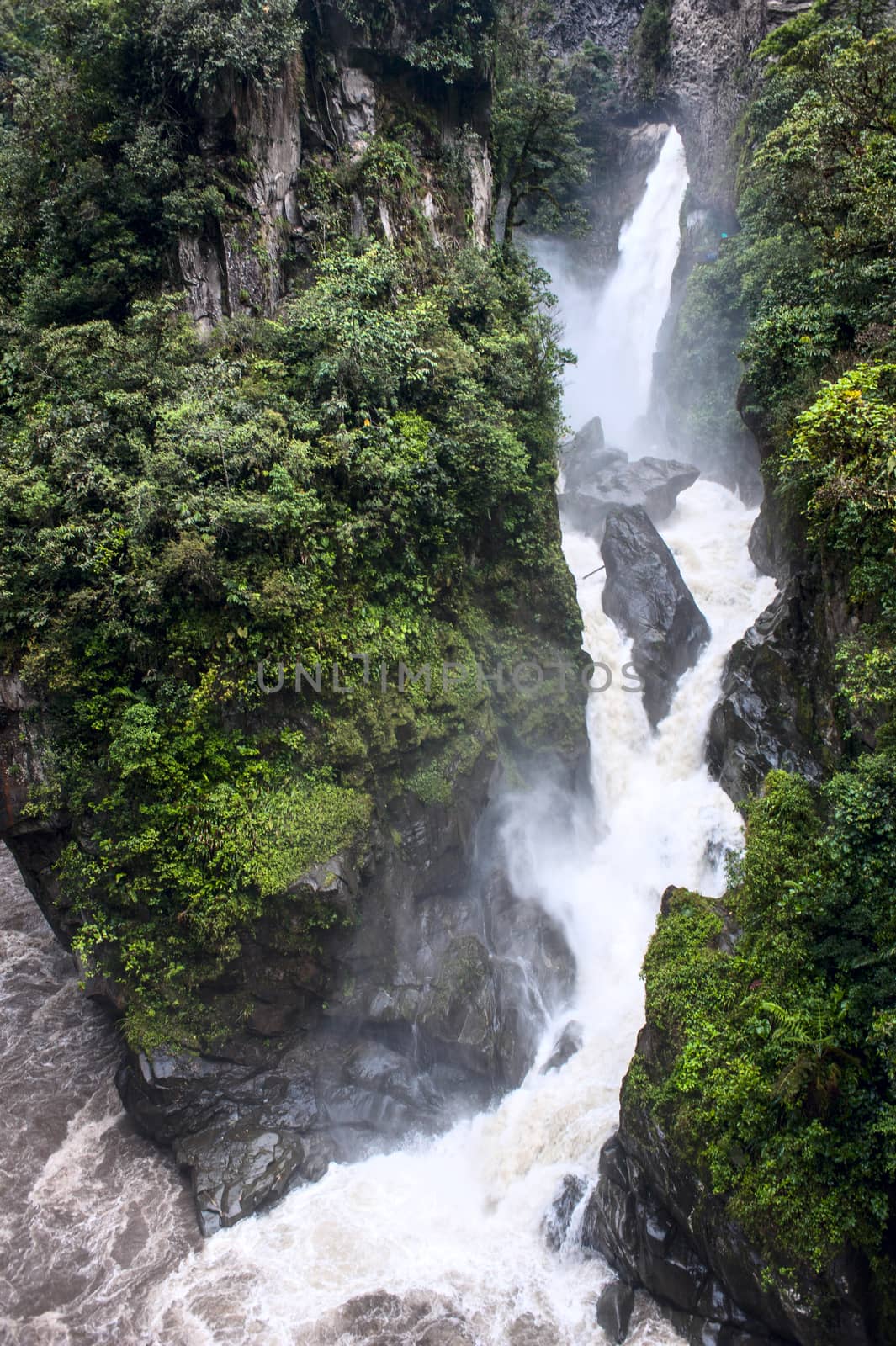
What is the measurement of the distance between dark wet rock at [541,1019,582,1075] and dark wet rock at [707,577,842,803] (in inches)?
224

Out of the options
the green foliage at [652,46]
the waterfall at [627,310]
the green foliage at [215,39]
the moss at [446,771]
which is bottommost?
the moss at [446,771]

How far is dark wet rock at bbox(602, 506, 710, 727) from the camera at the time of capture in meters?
18.9

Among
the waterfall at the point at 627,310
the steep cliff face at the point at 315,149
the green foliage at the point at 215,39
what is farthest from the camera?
the waterfall at the point at 627,310

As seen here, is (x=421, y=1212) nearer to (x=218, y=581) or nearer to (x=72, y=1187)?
(x=72, y=1187)

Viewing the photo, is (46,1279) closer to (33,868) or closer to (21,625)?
(33,868)

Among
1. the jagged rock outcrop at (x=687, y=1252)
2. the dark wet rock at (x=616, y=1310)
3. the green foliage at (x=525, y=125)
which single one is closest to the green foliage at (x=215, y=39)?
the green foliage at (x=525, y=125)

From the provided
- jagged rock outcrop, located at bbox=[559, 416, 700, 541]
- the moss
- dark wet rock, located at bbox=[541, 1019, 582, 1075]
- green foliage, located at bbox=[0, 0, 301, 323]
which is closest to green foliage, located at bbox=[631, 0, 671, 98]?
jagged rock outcrop, located at bbox=[559, 416, 700, 541]

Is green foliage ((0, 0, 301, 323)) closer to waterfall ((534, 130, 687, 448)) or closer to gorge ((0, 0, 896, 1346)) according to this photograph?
gorge ((0, 0, 896, 1346))

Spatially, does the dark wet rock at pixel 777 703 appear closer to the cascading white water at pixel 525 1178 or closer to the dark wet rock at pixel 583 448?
the cascading white water at pixel 525 1178

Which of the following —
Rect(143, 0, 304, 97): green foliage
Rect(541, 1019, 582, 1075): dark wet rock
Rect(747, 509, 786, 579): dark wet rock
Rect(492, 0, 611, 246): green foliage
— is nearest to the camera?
Rect(143, 0, 304, 97): green foliage

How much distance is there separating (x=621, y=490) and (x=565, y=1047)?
60.3 feet

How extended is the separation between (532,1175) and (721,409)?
26.2 meters

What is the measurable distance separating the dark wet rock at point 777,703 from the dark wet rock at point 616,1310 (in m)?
8.03

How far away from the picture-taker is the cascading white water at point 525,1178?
10141 mm
